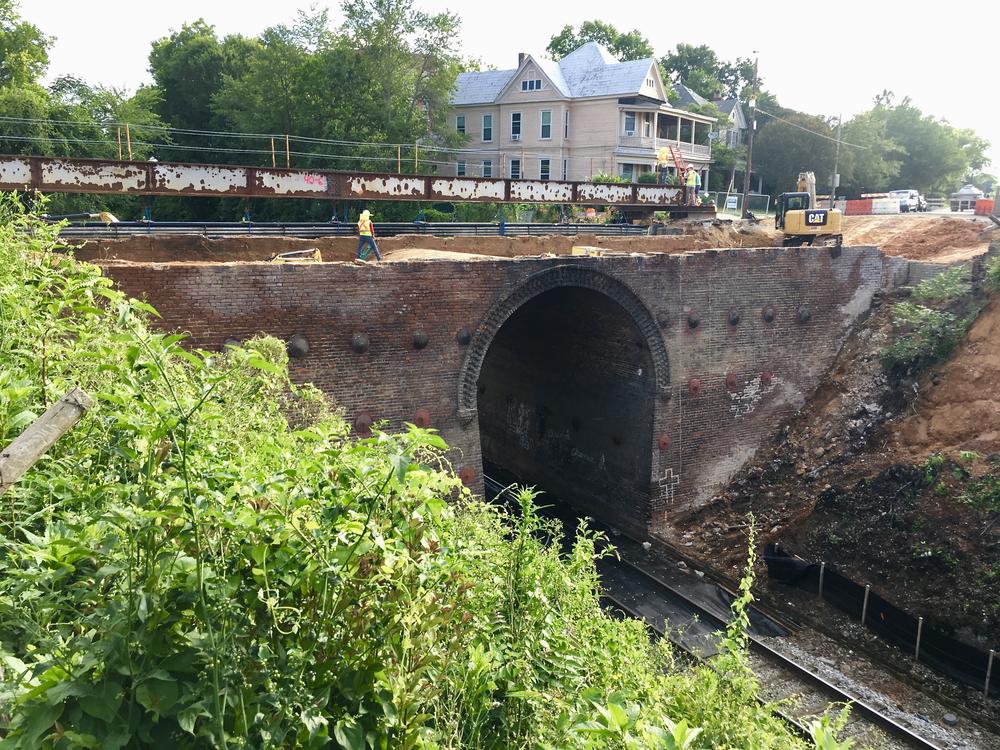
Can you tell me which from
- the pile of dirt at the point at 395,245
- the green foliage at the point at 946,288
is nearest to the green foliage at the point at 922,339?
the green foliage at the point at 946,288

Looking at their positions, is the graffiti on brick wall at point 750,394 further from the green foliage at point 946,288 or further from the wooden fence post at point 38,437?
the wooden fence post at point 38,437

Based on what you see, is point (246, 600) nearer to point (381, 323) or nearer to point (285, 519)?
point (285, 519)

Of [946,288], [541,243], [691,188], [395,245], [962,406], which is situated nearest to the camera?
[962,406]

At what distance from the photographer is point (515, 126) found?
42562 mm

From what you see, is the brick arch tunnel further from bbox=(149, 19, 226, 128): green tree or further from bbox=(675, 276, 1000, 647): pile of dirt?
bbox=(149, 19, 226, 128): green tree

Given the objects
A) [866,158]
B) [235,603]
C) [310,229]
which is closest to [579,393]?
[310,229]

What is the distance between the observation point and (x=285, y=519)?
341cm

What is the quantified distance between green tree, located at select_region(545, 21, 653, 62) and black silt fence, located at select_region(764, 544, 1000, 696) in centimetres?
5107

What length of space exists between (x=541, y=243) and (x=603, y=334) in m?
4.02

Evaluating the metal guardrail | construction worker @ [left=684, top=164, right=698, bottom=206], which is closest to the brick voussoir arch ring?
the metal guardrail

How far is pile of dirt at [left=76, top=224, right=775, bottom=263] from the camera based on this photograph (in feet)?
48.0

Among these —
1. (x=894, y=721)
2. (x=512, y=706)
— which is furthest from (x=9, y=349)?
(x=894, y=721)

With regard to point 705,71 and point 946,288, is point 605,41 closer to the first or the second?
point 705,71

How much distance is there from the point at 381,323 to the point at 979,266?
49.4 ft
